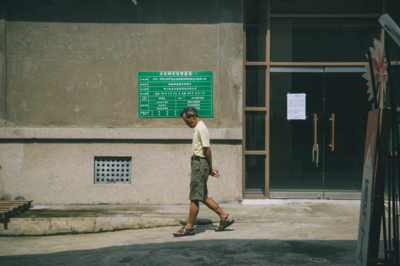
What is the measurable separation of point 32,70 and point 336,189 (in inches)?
254

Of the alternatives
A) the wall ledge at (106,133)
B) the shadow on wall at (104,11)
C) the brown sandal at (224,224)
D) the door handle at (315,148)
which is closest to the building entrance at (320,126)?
the door handle at (315,148)

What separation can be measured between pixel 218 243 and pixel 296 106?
3683 mm

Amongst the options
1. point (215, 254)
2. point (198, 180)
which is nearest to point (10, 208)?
point (198, 180)

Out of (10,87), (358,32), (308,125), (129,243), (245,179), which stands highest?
(358,32)

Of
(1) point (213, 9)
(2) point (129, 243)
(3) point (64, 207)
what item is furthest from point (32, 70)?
(2) point (129, 243)

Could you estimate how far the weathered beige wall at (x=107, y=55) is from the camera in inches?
303

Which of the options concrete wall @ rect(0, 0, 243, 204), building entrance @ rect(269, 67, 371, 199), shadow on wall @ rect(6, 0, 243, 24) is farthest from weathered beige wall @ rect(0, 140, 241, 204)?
shadow on wall @ rect(6, 0, 243, 24)

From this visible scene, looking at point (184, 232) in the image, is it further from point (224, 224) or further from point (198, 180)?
point (198, 180)

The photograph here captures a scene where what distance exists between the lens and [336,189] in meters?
7.95

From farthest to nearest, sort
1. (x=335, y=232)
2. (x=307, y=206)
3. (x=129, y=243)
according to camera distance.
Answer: (x=307, y=206), (x=335, y=232), (x=129, y=243)

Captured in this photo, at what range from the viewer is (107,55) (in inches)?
305

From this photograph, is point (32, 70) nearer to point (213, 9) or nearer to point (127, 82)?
point (127, 82)

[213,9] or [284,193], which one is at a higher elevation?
[213,9]

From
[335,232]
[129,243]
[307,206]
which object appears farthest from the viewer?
[307,206]
